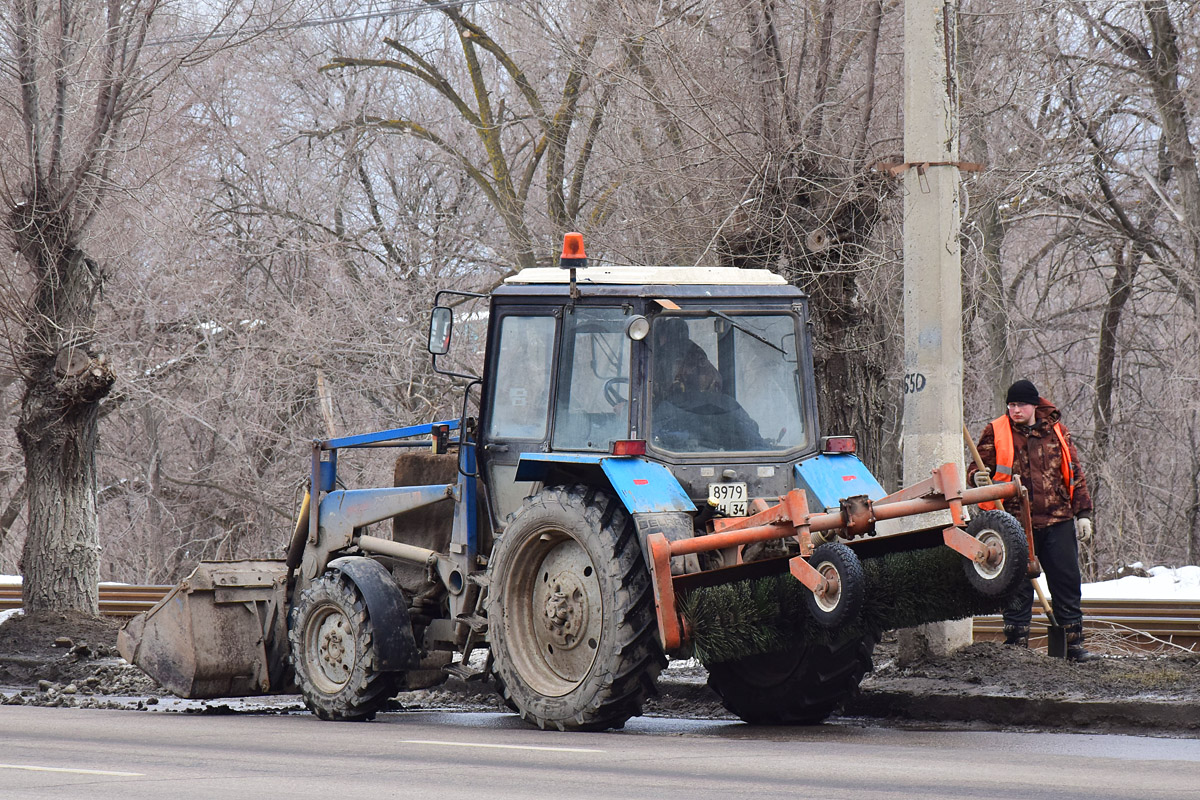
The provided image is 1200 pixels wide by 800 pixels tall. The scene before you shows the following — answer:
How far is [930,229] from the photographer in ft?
32.3

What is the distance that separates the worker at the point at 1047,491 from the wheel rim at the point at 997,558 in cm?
223

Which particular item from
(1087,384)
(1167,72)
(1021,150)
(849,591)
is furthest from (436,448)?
(1087,384)

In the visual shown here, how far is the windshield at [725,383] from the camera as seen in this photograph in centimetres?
870

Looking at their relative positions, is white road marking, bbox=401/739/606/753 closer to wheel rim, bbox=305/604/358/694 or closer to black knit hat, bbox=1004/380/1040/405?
wheel rim, bbox=305/604/358/694

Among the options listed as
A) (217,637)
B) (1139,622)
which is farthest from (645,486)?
(1139,622)

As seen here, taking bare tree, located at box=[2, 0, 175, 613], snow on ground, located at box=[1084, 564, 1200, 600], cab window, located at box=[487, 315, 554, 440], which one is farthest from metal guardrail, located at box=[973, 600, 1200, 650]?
bare tree, located at box=[2, 0, 175, 613]

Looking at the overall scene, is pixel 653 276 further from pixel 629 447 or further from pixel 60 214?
pixel 60 214

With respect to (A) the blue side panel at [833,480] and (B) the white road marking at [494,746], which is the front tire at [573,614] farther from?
(A) the blue side panel at [833,480]

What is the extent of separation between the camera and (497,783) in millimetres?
6297

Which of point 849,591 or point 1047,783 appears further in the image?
point 849,591

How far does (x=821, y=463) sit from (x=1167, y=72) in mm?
13228

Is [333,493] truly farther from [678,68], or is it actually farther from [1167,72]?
[1167,72]

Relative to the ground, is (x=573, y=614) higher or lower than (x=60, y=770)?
higher

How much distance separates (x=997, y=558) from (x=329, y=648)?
14.6ft
